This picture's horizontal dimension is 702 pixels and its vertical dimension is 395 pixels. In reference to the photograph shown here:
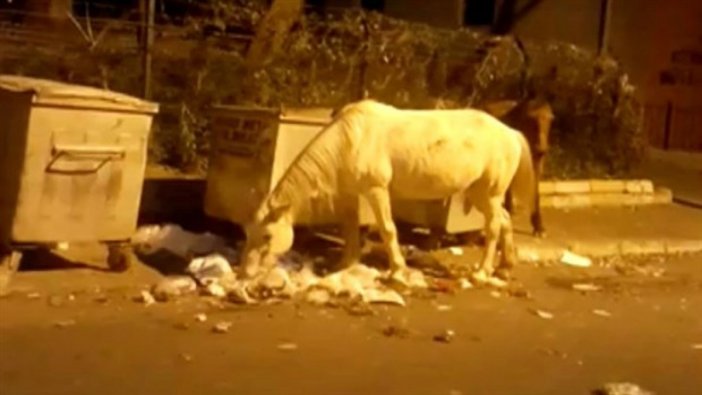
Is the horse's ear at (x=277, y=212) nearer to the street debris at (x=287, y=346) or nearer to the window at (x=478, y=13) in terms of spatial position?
the street debris at (x=287, y=346)

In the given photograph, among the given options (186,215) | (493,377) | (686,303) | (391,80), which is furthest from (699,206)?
(493,377)

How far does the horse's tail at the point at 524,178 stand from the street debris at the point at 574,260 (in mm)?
765

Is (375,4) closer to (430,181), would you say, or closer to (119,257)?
(430,181)

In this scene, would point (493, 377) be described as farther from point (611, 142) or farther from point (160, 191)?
point (611, 142)

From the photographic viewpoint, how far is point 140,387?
7.62 m

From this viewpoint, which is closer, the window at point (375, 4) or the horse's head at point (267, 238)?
the horse's head at point (267, 238)

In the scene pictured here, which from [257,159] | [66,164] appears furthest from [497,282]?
[66,164]

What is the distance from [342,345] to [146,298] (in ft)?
6.10

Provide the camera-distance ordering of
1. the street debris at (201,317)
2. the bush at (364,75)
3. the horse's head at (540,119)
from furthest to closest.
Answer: the bush at (364,75) < the horse's head at (540,119) < the street debris at (201,317)

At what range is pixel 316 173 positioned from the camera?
11.0m

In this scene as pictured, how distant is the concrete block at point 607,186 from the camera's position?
54.4 feet

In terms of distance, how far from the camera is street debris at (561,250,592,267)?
520 inches

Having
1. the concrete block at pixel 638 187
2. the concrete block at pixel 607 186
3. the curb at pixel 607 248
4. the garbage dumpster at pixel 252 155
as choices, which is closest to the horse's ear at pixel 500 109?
the curb at pixel 607 248

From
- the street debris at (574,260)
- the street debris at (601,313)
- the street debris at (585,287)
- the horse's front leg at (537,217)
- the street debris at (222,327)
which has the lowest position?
the street debris at (222,327)
